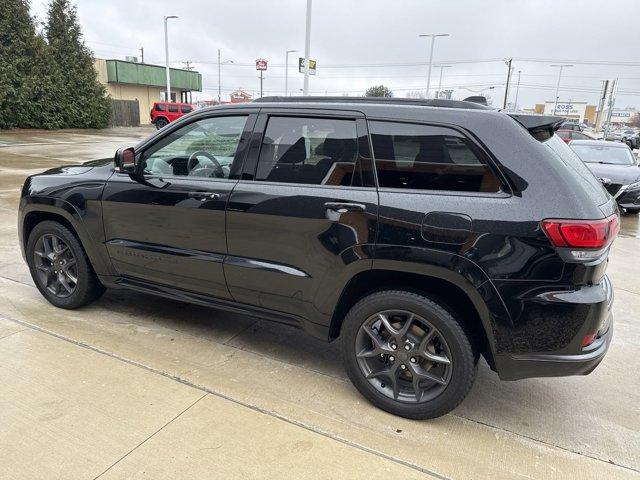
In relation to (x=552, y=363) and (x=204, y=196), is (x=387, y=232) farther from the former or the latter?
(x=204, y=196)

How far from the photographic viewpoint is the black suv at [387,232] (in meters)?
2.43

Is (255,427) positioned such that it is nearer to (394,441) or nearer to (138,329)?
(394,441)

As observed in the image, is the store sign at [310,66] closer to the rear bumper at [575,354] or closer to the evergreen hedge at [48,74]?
the rear bumper at [575,354]

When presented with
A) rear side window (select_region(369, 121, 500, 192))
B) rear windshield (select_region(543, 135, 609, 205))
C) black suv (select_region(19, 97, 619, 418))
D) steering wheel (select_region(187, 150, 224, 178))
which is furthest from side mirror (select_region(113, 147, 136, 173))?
rear windshield (select_region(543, 135, 609, 205))

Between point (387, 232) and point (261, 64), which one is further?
point (261, 64)

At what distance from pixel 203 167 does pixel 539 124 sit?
7.24 feet

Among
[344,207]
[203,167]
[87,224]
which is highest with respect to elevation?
[203,167]

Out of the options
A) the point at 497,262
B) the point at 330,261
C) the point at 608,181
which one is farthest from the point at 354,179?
the point at 608,181

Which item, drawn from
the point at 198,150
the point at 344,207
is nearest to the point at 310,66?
the point at 198,150

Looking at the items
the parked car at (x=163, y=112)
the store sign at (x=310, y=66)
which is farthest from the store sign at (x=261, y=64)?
the store sign at (x=310, y=66)

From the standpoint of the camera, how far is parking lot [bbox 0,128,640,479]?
2.43 metres

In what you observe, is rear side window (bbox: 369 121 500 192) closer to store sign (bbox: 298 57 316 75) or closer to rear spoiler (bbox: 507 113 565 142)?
rear spoiler (bbox: 507 113 565 142)

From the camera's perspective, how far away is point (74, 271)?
13.2ft

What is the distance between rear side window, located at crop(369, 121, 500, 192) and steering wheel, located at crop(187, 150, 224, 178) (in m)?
1.16
